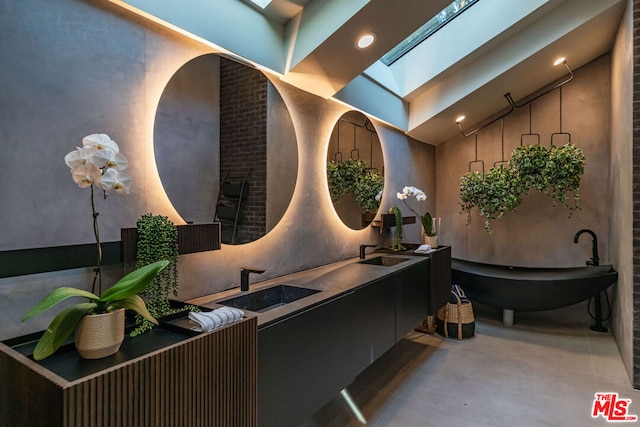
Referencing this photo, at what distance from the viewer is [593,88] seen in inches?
185

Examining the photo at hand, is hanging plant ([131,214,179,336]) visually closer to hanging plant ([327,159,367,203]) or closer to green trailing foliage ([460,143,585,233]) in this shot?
hanging plant ([327,159,367,203])

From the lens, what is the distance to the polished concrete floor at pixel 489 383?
8.79 feet

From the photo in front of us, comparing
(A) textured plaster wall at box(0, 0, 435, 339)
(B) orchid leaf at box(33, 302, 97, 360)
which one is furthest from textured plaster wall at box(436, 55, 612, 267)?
(B) orchid leaf at box(33, 302, 97, 360)

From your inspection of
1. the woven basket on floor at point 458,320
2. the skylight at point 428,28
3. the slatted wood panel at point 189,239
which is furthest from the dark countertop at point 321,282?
the skylight at point 428,28

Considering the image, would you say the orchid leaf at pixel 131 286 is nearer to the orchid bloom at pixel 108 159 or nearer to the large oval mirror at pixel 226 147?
the orchid bloom at pixel 108 159

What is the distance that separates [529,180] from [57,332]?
4.96 metres

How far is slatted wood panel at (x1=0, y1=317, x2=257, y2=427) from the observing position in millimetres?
984

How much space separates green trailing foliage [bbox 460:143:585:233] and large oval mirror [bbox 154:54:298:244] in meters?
3.18

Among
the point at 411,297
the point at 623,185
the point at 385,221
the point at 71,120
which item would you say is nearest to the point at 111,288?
the point at 71,120

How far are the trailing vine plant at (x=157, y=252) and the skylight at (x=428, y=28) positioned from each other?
120 inches

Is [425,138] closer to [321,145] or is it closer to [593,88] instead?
[593,88]

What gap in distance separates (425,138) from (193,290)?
4.26 meters

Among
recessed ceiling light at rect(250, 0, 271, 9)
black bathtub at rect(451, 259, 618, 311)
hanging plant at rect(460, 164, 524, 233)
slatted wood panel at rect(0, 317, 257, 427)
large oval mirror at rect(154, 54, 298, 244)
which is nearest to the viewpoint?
slatted wood panel at rect(0, 317, 257, 427)

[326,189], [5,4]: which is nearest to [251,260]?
[326,189]
